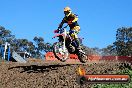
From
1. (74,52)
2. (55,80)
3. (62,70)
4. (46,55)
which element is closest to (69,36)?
(74,52)

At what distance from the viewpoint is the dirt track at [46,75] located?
1132 centimetres

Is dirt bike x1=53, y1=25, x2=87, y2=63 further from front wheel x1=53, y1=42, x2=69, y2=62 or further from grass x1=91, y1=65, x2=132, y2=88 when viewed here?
grass x1=91, y1=65, x2=132, y2=88

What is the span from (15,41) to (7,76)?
63545mm

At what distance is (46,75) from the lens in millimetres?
12414

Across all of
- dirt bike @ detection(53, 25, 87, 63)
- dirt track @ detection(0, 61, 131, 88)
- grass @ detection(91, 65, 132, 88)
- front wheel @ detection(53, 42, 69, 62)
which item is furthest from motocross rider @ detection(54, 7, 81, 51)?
grass @ detection(91, 65, 132, 88)

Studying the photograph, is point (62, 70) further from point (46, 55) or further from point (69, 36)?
point (46, 55)

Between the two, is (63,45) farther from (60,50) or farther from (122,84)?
(122,84)

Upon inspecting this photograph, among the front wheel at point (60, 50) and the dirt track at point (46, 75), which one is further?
the front wheel at point (60, 50)

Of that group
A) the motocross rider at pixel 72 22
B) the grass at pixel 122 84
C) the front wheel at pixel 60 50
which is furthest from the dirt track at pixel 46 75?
the motocross rider at pixel 72 22

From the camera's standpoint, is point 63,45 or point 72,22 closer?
point 72,22

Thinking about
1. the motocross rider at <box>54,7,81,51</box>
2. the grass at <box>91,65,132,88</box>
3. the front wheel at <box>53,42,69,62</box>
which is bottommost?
the grass at <box>91,65,132,88</box>

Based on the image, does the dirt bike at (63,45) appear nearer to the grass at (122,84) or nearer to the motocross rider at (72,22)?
the motocross rider at (72,22)

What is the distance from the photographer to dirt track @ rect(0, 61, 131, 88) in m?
11.3

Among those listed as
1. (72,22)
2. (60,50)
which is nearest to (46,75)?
(60,50)
